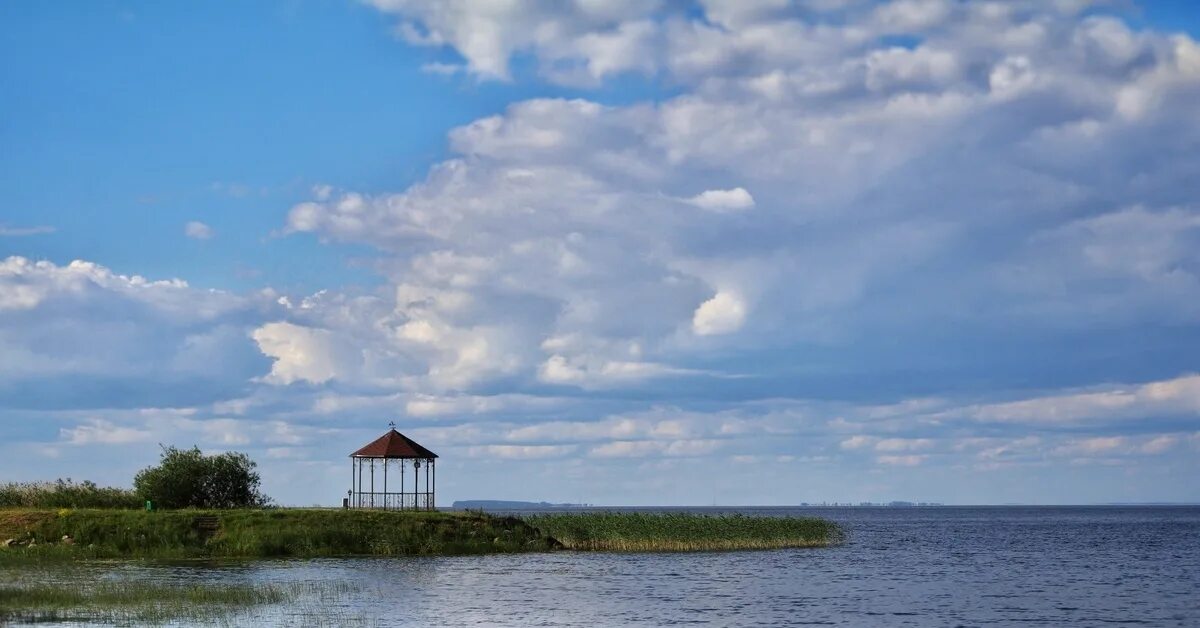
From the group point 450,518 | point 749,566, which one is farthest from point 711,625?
point 450,518

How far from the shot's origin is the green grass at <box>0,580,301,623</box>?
3866cm

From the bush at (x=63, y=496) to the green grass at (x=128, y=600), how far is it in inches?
1143

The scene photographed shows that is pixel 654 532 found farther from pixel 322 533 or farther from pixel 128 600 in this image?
pixel 128 600

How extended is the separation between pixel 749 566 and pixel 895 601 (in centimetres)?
1671

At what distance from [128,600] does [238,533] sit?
26084 mm

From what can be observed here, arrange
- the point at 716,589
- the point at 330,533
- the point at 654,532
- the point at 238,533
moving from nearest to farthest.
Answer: the point at 716,589 → the point at 238,533 → the point at 330,533 → the point at 654,532

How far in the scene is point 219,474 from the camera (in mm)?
80375

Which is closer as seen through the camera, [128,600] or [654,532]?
[128,600]

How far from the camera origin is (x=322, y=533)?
69812 millimetres

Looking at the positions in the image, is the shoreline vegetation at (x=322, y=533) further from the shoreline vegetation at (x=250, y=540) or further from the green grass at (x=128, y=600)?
the green grass at (x=128, y=600)

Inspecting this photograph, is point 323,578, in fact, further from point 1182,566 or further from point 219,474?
point 1182,566

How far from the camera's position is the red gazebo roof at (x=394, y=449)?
7788cm

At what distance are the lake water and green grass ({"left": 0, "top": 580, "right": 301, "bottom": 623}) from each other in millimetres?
1610

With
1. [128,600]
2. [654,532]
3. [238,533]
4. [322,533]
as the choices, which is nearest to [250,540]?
[238,533]
